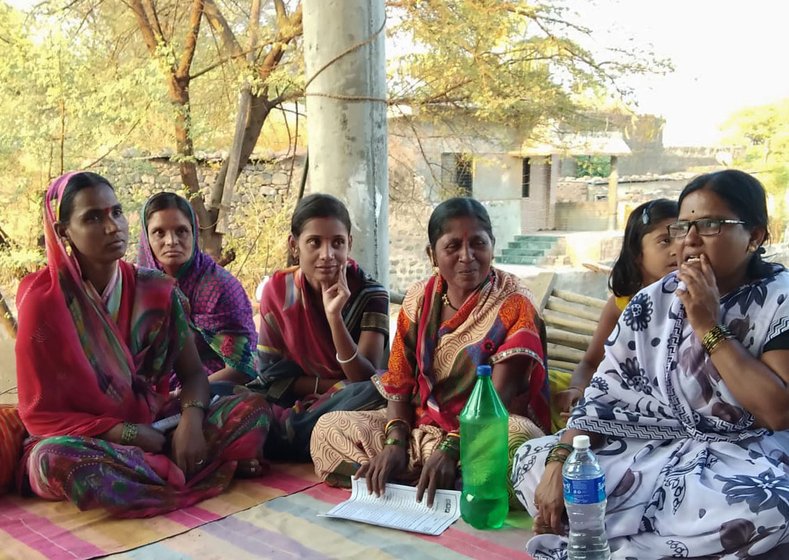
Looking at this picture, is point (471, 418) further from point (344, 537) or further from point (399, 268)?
point (399, 268)

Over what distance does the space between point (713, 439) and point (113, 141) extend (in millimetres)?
7215

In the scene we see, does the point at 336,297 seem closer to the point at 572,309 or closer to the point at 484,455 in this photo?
the point at 484,455

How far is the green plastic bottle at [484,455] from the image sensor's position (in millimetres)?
2301

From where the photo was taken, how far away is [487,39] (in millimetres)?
8250

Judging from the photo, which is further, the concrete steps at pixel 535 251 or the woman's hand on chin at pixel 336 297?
the concrete steps at pixel 535 251

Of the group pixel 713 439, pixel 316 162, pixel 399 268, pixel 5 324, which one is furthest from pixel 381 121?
pixel 399 268

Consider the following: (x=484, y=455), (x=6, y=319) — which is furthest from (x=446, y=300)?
(x=6, y=319)

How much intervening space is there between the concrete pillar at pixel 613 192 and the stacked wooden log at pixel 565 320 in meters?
15.9

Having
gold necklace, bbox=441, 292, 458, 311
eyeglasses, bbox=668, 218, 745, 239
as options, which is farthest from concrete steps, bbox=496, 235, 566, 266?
eyeglasses, bbox=668, 218, 745, 239

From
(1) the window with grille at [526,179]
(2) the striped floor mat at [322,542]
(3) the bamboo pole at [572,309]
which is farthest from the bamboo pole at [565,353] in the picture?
(1) the window with grille at [526,179]

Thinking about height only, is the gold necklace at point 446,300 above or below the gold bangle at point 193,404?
above

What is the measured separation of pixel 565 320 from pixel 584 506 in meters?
2.24

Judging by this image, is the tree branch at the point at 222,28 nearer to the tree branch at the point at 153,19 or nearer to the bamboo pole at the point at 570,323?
the tree branch at the point at 153,19

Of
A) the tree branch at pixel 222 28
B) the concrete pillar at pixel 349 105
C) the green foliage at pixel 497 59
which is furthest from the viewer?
the green foliage at pixel 497 59
